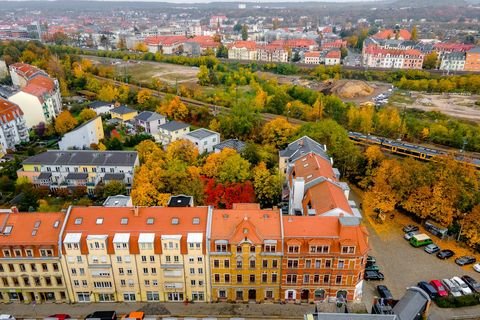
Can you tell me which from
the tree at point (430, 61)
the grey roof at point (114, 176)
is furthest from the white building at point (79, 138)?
the tree at point (430, 61)

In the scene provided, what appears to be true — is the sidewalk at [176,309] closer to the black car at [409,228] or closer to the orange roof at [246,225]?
the orange roof at [246,225]

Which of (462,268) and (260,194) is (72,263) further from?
(462,268)

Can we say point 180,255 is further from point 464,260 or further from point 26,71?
point 26,71

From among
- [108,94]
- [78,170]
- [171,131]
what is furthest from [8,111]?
[171,131]

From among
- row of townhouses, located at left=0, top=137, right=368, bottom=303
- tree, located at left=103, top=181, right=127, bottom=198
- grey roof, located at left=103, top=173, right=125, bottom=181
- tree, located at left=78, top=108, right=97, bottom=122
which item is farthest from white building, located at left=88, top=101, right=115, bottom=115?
row of townhouses, located at left=0, top=137, right=368, bottom=303

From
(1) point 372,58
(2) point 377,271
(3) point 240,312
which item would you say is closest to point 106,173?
(3) point 240,312

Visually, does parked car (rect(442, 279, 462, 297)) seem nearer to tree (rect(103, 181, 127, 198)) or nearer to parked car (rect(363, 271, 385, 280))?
parked car (rect(363, 271, 385, 280))
